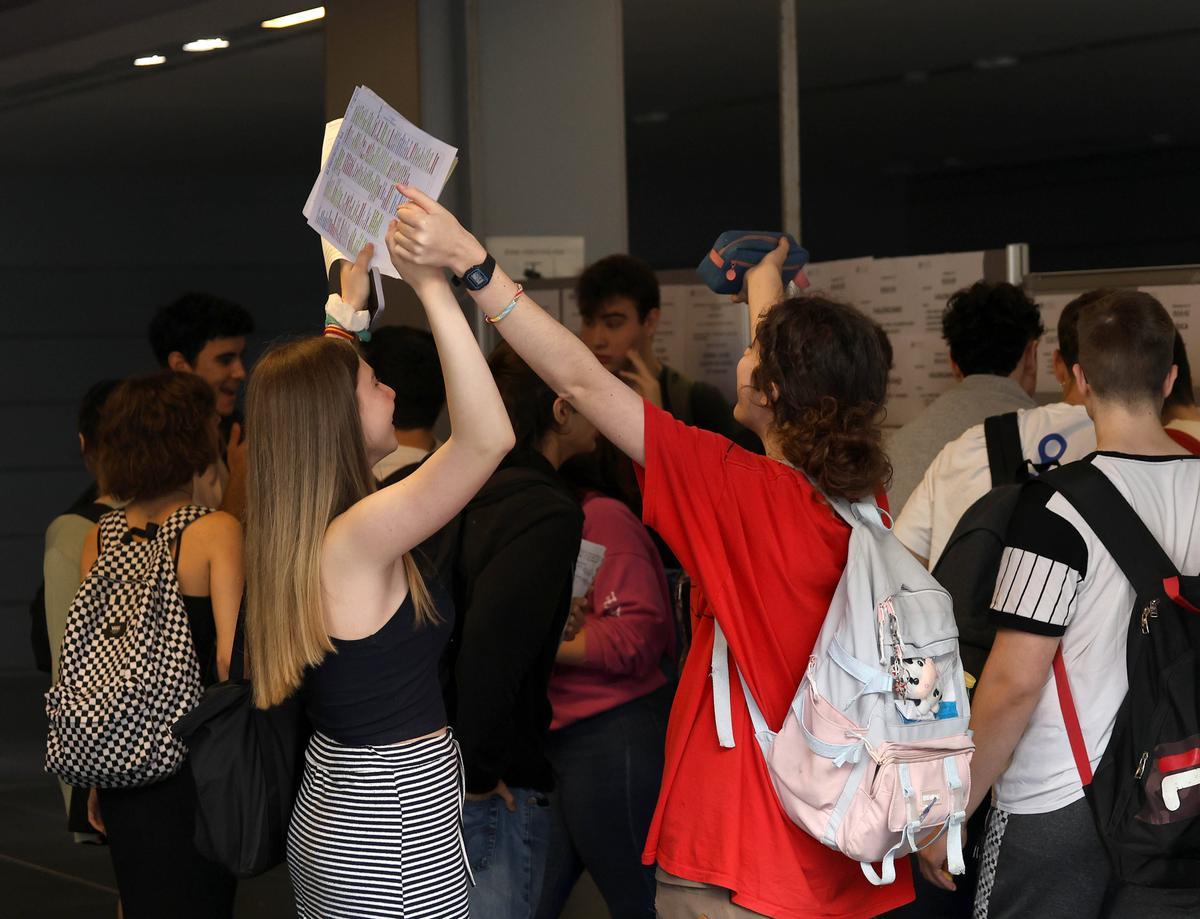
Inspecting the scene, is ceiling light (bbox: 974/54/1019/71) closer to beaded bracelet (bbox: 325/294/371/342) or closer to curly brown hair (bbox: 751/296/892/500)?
curly brown hair (bbox: 751/296/892/500)

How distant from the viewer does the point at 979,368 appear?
384 centimetres

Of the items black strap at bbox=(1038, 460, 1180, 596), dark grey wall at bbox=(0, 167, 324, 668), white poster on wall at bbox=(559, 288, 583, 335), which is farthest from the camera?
dark grey wall at bbox=(0, 167, 324, 668)

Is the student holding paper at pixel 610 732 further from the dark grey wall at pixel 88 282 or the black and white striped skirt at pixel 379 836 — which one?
the dark grey wall at pixel 88 282

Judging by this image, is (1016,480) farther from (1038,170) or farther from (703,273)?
(1038,170)

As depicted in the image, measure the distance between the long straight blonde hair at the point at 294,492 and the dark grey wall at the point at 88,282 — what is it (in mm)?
9322

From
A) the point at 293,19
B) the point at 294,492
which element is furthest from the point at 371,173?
the point at 293,19

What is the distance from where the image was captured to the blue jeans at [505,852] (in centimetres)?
293

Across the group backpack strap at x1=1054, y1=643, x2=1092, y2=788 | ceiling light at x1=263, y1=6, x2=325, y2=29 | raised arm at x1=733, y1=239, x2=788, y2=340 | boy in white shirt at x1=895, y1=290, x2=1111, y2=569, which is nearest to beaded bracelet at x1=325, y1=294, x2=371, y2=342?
raised arm at x1=733, y1=239, x2=788, y2=340

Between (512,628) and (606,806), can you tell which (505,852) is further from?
(512,628)

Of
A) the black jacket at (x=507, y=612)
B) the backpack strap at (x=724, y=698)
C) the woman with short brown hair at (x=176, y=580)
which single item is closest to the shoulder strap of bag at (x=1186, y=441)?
the backpack strap at (x=724, y=698)

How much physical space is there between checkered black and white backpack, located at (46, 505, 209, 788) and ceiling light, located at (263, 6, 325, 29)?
366cm

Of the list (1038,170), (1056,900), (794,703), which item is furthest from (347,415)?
(1038,170)

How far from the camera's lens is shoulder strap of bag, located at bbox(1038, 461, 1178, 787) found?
2.50 meters

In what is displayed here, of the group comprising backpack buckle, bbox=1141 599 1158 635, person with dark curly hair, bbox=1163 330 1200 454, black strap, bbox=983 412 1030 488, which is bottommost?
backpack buckle, bbox=1141 599 1158 635
